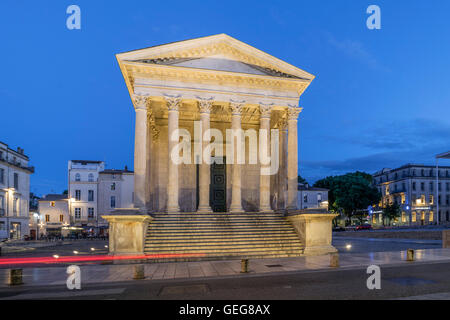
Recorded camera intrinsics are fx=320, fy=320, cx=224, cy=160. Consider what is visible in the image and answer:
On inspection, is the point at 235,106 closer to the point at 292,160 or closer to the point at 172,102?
the point at 172,102

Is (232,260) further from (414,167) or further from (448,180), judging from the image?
(448,180)

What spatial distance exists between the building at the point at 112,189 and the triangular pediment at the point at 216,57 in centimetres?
4072

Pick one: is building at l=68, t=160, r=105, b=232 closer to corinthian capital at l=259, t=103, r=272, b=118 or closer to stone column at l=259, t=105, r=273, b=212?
stone column at l=259, t=105, r=273, b=212

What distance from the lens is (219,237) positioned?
20.3m

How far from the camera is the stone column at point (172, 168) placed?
74.3 feet

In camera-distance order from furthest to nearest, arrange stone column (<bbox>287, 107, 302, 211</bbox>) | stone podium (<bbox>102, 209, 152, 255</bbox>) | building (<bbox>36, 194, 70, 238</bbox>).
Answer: building (<bbox>36, 194, 70, 238</bbox>) < stone column (<bbox>287, 107, 302, 211</bbox>) < stone podium (<bbox>102, 209, 152, 255</bbox>)

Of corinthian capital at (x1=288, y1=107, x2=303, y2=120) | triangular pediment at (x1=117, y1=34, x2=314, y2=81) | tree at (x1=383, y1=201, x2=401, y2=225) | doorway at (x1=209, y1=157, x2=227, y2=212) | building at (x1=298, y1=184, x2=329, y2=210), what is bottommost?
tree at (x1=383, y1=201, x2=401, y2=225)

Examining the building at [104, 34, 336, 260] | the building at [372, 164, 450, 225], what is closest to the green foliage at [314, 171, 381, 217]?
the building at [372, 164, 450, 225]

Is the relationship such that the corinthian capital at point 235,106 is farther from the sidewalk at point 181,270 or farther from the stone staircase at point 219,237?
the sidewalk at point 181,270

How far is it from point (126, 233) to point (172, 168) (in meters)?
6.30

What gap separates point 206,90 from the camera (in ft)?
78.2

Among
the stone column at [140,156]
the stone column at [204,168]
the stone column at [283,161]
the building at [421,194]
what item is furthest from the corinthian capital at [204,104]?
the building at [421,194]

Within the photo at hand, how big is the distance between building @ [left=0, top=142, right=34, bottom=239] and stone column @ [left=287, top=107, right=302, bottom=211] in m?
38.5

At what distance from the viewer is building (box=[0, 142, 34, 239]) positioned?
43.1m
